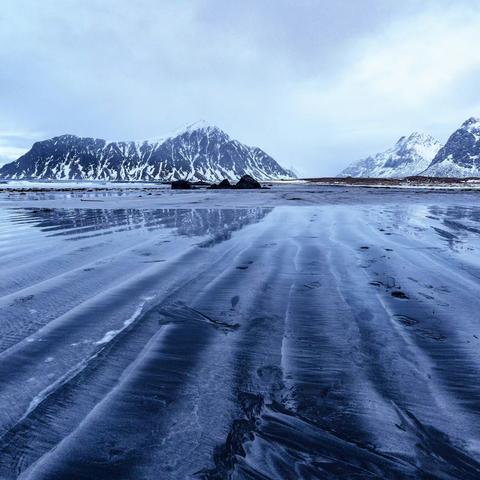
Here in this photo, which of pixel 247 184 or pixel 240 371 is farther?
pixel 247 184

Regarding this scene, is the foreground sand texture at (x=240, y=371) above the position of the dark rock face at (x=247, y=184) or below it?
above

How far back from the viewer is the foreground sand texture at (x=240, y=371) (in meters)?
2.38

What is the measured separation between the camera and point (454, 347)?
388 centimetres

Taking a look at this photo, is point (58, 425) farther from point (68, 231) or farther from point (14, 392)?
point (68, 231)

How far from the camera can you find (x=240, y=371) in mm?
3441

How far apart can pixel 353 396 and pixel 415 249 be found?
7029mm

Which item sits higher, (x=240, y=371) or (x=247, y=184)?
(x=240, y=371)

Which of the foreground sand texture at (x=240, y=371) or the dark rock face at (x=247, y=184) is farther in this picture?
the dark rock face at (x=247, y=184)

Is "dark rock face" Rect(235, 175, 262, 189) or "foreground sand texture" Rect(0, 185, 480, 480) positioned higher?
"foreground sand texture" Rect(0, 185, 480, 480)

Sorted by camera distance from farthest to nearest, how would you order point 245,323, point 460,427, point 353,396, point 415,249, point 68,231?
point 68,231 < point 415,249 < point 245,323 < point 353,396 < point 460,427

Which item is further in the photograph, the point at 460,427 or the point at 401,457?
the point at 460,427

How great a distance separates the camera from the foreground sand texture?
7.79ft

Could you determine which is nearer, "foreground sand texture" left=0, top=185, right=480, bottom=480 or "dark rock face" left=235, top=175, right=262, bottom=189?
"foreground sand texture" left=0, top=185, right=480, bottom=480

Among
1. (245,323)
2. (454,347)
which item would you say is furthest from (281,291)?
(454,347)
